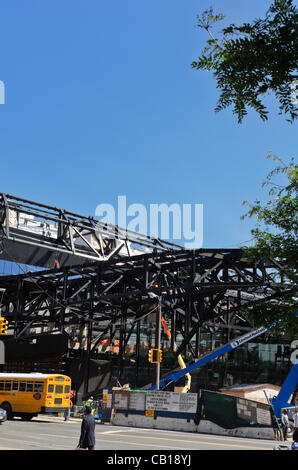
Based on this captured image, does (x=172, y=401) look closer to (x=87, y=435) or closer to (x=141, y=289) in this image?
(x=141, y=289)

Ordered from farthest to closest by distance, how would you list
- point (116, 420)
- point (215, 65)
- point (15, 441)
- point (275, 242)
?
→ point (116, 420)
point (15, 441)
point (275, 242)
point (215, 65)

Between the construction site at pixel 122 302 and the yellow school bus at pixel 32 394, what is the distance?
2.46 meters

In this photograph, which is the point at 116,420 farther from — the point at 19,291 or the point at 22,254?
the point at 19,291

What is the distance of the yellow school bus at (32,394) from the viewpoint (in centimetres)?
3262

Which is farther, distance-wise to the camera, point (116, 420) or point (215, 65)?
point (116, 420)

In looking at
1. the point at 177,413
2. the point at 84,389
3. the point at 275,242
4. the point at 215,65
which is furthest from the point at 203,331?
the point at 215,65

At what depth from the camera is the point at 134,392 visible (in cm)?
3167

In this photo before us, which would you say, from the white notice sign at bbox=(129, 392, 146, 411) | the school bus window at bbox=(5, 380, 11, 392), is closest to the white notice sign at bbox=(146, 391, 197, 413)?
the white notice sign at bbox=(129, 392, 146, 411)

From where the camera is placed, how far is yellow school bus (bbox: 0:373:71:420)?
107 ft

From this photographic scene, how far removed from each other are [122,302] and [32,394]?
10.8m

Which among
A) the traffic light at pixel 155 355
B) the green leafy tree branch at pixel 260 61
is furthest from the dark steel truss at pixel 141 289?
the green leafy tree branch at pixel 260 61

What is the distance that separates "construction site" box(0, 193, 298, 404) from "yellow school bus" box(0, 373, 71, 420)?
2.46 m

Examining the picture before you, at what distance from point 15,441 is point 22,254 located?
58.0 ft

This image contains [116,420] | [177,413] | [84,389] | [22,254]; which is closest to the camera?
[177,413]
